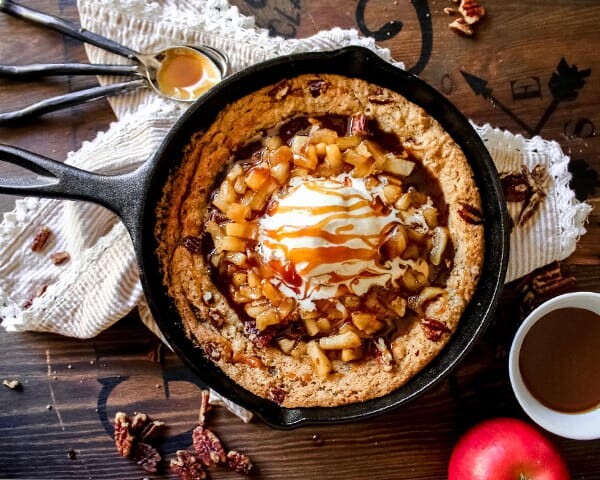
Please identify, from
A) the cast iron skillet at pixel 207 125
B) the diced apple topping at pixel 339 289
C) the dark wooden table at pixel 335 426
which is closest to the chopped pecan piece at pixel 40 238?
the dark wooden table at pixel 335 426

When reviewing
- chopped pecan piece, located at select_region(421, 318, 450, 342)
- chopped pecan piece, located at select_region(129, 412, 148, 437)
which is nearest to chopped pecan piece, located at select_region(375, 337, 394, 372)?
chopped pecan piece, located at select_region(421, 318, 450, 342)

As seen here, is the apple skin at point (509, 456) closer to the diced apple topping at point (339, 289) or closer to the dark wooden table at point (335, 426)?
the dark wooden table at point (335, 426)

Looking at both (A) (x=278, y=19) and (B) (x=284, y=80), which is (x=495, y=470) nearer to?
(B) (x=284, y=80)

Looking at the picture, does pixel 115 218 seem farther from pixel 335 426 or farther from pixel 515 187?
pixel 515 187

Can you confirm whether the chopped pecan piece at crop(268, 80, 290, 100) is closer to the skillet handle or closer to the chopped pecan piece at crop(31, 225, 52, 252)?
the skillet handle

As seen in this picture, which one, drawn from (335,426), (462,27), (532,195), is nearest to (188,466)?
(335,426)

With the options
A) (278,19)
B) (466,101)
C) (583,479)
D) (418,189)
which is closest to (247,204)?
(418,189)
